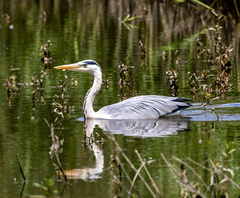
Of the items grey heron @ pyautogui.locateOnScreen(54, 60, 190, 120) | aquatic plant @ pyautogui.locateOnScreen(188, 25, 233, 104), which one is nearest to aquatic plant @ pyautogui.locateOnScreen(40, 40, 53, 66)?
aquatic plant @ pyautogui.locateOnScreen(188, 25, 233, 104)

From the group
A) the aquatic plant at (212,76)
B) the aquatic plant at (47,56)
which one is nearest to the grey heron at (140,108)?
the aquatic plant at (212,76)

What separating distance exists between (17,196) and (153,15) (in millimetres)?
17527

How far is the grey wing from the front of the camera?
11086mm

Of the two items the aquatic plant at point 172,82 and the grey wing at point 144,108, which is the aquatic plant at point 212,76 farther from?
the grey wing at point 144,108

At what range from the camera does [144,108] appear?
440 inches

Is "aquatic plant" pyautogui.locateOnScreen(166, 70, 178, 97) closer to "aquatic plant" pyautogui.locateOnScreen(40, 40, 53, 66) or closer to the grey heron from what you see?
the grey heron

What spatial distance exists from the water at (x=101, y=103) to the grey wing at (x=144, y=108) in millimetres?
133

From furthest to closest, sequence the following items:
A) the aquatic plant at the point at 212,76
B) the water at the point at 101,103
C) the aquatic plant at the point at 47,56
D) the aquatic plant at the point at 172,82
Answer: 1. the aquatic plant at the point at 47,56
2. the aquatic plant at the point at 172,82
3. the aquatic plant at the point at 212,76
4. the water at the point at 101,103

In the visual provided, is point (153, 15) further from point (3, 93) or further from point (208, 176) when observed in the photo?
point (208, 176)

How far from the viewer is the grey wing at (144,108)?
11.1 meters

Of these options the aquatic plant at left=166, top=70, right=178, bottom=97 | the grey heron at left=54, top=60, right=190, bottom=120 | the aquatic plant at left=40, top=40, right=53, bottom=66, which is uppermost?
the aquatic plant at left=40, top=40, right=53, bottom=66

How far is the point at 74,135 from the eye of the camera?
10.1 metres

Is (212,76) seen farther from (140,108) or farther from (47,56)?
(47,56)

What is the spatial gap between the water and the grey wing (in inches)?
5.2
